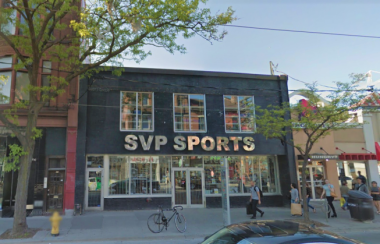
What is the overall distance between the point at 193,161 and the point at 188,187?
1434 millimetres

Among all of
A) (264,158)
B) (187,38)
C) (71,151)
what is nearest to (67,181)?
(71,151)

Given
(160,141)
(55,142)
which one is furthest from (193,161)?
(55,142)

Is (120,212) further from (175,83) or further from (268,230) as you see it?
(268,230)

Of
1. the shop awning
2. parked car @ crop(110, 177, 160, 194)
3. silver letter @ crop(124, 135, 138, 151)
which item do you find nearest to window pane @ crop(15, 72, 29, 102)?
silver letter @ crop(124, 135, 138, 151)

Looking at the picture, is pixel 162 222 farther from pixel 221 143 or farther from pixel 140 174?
pixel 221 143

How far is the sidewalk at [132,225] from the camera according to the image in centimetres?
905

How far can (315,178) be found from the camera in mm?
17016

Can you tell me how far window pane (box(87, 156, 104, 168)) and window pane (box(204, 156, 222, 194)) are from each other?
5608mm

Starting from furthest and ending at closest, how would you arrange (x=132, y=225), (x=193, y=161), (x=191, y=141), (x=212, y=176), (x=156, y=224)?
(x=212, y=176) → (x=193, y=161) → (x=191, y=141) → (x=132, y=225) → (x=156, y=224)

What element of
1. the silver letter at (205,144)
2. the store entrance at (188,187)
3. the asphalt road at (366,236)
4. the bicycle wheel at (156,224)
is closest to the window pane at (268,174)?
the silver letter at (205,144)

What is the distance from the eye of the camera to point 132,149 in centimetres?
1427

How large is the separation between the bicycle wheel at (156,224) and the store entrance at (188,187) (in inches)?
192

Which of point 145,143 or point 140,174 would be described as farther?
point 140,174

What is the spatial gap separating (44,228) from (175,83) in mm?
9295
